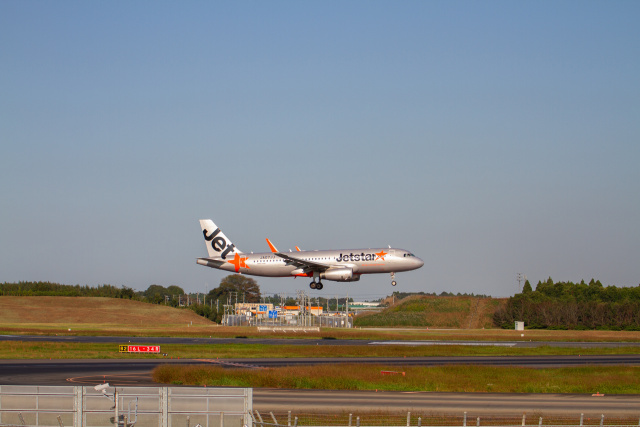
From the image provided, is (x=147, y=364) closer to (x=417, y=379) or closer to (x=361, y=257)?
(x=417, y=379)

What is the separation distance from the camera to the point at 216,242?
262 feet

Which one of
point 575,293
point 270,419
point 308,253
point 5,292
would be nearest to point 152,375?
point 270,419

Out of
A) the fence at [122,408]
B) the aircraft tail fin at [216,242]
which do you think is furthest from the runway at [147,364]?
the aircraft tail fin at [216,242]

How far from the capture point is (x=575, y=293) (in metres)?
109

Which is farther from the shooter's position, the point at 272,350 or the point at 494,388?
the point at 272,350

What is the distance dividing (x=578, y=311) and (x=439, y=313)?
71.0 feet

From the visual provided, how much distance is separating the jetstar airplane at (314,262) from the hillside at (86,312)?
65.5 ft

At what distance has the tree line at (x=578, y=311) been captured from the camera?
8831cm

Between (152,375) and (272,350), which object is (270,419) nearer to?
(152,375)

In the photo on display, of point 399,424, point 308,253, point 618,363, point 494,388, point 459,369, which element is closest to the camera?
point 399,424

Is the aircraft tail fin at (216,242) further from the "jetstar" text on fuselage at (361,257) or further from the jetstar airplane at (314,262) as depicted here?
the "jetstar" text on fuselage at (361,257)

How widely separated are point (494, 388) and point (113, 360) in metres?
26.1

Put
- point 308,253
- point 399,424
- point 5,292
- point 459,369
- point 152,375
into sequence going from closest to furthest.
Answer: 1. point 399,424
2. point 152,375
3. point 459,369
4. point 308,253
5. point 5,292

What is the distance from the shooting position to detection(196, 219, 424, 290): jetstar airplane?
6862 centimetres
